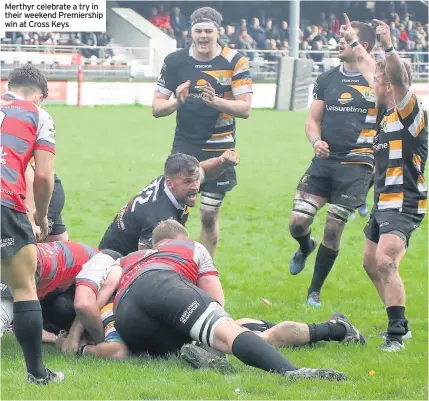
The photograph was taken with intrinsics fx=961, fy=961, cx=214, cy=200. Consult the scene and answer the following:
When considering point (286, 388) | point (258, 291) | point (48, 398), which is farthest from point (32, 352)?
point (258, 291)

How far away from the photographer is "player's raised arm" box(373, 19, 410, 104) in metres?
6.70

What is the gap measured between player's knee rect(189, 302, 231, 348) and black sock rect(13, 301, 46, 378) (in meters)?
0.97

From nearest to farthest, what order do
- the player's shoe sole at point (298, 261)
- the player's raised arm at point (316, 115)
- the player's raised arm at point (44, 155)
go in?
the player's raised arm at point (44, 155) → the player's raised arm at point (316, 115) → the player's shoe sole at point (298, 261)

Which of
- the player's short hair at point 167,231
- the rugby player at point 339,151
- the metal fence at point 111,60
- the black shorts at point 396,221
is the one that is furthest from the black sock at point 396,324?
the metal fence at point 111,60

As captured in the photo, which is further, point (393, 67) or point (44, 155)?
point (393, 67)

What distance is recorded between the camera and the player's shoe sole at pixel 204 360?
611 centimetres

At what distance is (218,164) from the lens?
348 inches

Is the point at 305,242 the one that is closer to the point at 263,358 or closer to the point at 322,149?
the point at 322,149

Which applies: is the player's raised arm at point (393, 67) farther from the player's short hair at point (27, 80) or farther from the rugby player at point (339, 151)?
the player's short hair at point (27, 80)

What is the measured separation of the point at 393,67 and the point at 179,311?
229 centimetres

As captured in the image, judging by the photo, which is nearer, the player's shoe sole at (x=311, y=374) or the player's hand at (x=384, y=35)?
the player's shoe sole at (x=311, y=374)

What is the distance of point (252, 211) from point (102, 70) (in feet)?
76.1

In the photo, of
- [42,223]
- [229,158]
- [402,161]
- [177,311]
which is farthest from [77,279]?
[402,161]

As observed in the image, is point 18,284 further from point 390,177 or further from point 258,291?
point 258,291
